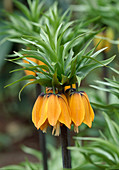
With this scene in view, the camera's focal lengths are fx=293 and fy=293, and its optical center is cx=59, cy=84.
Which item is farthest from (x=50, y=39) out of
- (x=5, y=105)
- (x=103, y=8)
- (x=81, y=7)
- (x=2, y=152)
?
(x=5, y=105)

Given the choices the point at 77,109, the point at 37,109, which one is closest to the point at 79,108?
the point at 77,109

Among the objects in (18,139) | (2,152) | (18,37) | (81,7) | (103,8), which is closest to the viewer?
(18,37)

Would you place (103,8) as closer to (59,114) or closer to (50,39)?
(50,39)
